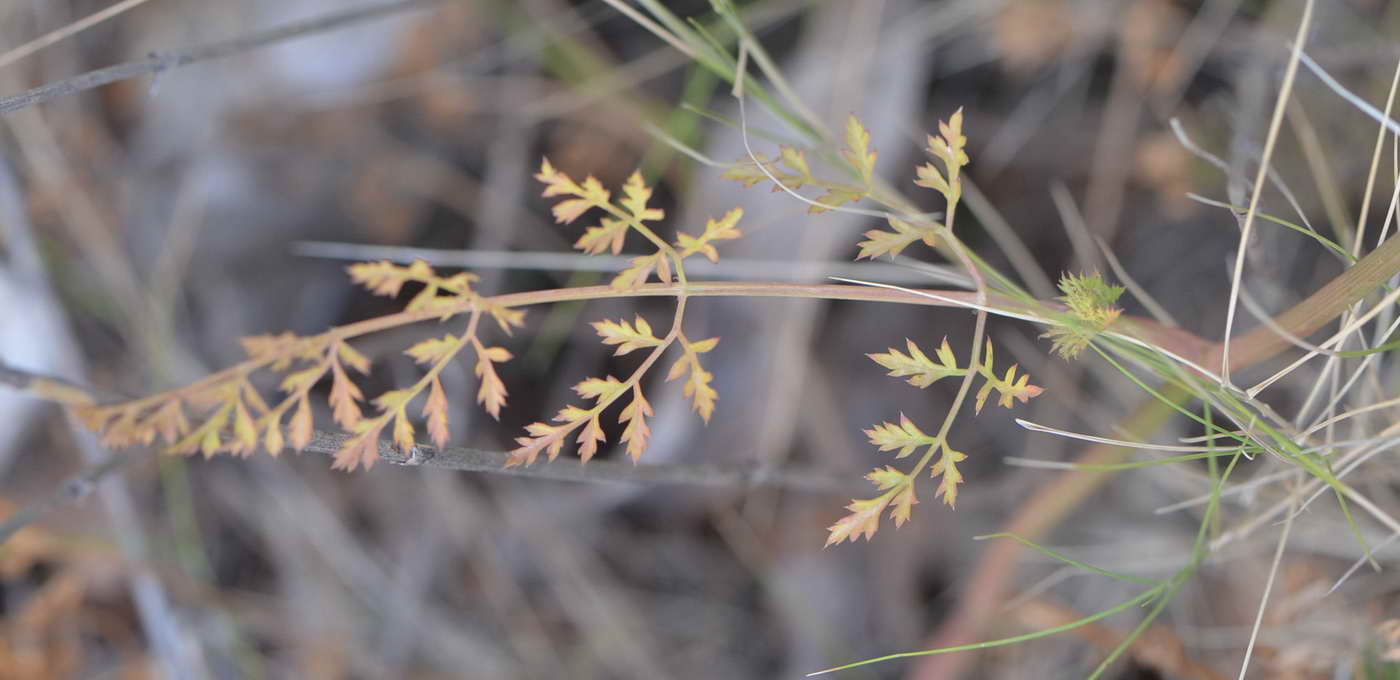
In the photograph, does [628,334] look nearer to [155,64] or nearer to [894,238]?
[894,238]

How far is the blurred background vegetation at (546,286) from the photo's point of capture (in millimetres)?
2012

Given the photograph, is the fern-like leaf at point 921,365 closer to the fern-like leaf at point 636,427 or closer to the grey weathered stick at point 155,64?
the fern-like leaf at point 636,427

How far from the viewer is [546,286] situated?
7.16 feet

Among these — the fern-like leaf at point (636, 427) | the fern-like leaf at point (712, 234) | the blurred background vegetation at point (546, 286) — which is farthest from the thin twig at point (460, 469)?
the blurred background vegetation at point (546, 286)

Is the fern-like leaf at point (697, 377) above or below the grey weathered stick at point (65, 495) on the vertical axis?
above

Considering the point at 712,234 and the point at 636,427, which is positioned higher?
the point at 712,234

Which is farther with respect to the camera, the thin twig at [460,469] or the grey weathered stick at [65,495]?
the grey weathered stick at [65,495]

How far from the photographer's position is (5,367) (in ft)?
4.17

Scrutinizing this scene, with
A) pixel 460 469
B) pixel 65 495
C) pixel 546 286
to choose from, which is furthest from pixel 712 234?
pixel 546 286

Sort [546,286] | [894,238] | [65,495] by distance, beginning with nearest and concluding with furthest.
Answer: [894,238]
[65,495]
[546,286]

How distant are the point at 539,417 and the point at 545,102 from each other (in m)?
0.72

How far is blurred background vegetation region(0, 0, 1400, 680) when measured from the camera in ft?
6.60

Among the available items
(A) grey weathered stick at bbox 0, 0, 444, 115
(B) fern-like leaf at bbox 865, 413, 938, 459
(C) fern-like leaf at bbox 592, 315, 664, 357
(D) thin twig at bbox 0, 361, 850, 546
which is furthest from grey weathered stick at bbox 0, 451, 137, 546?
(B) fern-like leaf at bbox 865, 413, 938, 459

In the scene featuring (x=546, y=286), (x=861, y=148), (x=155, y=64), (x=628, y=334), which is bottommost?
(x=546, y=286)
